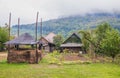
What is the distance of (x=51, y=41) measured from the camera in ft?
323

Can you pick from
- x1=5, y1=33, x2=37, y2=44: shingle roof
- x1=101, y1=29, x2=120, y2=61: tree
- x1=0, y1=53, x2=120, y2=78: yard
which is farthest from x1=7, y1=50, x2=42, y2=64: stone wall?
x1=101, y1=29, x2=120, y2=61: tree

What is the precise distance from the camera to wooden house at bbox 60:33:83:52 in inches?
3295

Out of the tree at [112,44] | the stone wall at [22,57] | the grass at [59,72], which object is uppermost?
the tree at [112,44]

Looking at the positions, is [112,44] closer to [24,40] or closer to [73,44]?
[24,40]

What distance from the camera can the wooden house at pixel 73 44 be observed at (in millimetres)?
83688

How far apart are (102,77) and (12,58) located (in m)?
20.3

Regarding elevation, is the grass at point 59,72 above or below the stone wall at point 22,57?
below

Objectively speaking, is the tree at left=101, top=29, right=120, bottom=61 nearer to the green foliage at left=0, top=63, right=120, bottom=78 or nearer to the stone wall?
the stone wall

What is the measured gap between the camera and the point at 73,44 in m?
84.8

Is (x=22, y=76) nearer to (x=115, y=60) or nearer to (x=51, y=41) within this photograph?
(x=115, y=60)

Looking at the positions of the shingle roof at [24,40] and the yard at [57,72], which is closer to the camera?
the yard at [57,72]

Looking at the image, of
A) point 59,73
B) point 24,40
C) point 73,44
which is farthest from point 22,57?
point 73,44

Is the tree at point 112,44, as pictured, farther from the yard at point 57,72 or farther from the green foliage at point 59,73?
the green foliage at point 59,73

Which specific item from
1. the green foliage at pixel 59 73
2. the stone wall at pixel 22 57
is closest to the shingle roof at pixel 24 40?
the stone wall at pixel 22 57
